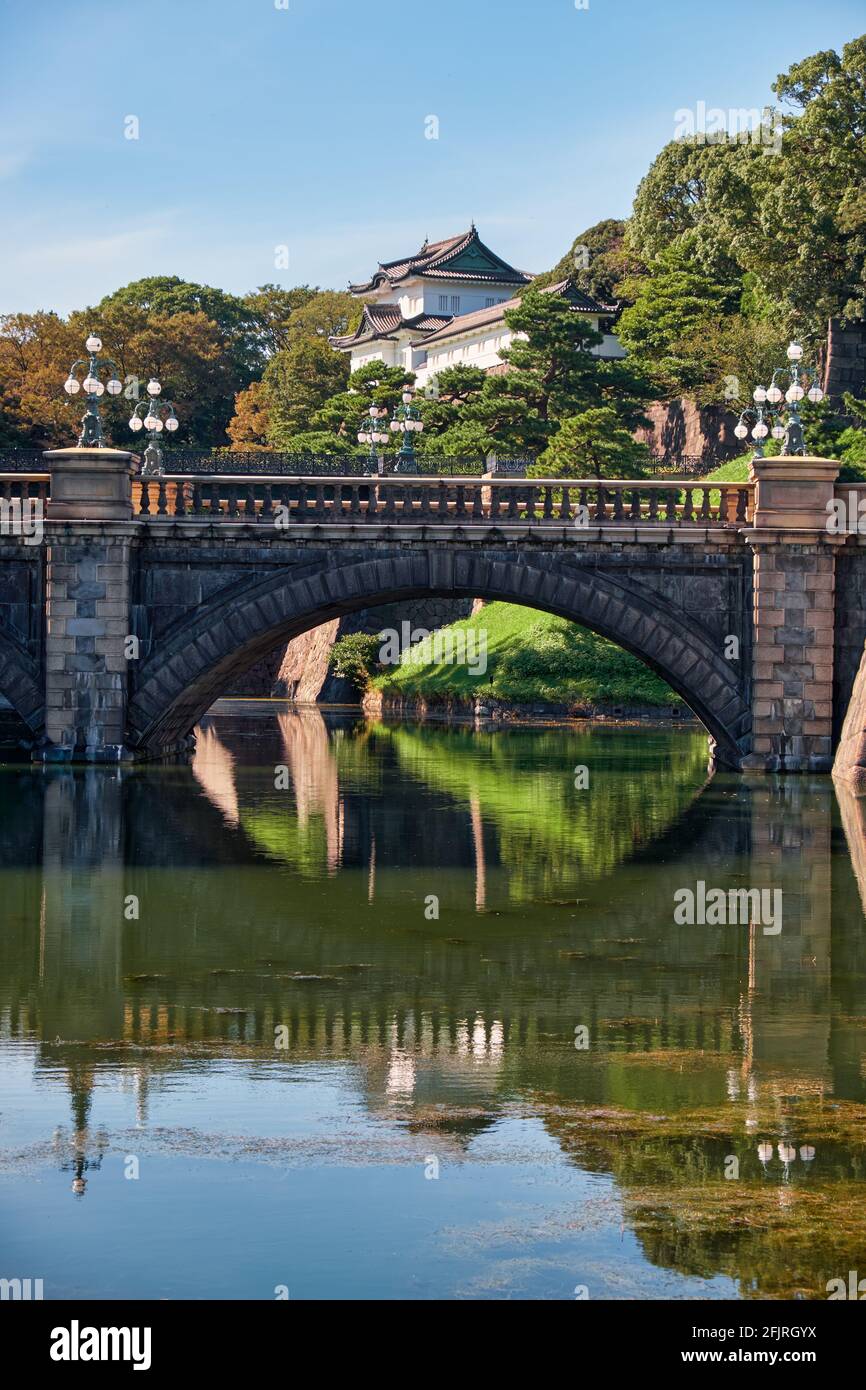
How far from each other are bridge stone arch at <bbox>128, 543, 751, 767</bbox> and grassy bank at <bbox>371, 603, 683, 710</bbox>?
69.6 ft

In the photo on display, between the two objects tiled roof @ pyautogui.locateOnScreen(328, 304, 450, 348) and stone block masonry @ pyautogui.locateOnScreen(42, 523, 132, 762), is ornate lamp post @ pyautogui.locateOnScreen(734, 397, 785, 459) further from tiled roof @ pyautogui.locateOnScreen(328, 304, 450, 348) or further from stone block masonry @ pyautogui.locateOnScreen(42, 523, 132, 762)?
tiled roof @ pyautogui.locateOnScreen(328, 304, 450, 348)

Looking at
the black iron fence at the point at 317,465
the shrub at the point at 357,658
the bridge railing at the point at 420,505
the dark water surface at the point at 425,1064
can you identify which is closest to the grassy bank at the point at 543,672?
the shrub at the point at 357,658

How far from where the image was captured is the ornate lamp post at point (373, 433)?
2112 inches

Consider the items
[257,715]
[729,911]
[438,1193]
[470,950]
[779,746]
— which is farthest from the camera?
[257,715]

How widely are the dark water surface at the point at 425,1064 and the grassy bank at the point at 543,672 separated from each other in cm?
3094

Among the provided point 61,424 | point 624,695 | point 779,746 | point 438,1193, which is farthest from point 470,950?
point 61,424

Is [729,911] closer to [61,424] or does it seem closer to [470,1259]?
[470,1259]

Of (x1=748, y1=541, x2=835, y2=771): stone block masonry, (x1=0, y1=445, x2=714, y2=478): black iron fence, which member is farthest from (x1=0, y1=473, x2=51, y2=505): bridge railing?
(x1=748, y1=541, x2=835, y2=771): stone block masonry

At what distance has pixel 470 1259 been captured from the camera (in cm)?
960

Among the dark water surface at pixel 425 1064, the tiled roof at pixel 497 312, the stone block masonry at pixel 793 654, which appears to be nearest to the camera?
the dark water surface at pixel 425 1064

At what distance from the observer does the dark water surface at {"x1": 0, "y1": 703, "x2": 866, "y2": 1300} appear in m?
9.70

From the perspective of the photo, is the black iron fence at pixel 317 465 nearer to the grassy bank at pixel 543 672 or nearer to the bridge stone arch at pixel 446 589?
the bridge stone arch at pixel 446 589

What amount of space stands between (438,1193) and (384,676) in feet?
192

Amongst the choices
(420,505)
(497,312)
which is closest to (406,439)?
(420,505)
